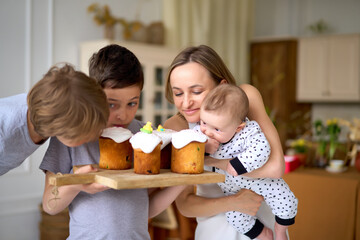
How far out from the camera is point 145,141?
44.2 inches

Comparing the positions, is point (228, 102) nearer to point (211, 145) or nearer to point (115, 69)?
point (211, 145)

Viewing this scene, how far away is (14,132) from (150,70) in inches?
136

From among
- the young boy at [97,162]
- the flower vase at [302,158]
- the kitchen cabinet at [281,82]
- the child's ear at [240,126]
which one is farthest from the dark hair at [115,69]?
the kitchen cabinet at [281,82]

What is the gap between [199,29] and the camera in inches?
224

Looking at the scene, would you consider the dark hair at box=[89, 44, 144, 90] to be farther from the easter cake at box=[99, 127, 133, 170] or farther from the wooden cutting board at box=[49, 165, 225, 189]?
the wooden cutting board at box=[49, 165, 225, 189]

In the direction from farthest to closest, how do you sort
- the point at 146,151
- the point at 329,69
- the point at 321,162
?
the point at 329,69
the point at 321,162
the point at 146,151

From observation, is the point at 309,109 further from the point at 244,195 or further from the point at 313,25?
the point at 244,195

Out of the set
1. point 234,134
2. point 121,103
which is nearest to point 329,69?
point 234,134

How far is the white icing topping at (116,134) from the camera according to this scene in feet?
3.83

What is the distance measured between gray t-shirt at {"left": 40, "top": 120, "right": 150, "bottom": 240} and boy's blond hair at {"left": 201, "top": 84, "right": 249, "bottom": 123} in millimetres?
370

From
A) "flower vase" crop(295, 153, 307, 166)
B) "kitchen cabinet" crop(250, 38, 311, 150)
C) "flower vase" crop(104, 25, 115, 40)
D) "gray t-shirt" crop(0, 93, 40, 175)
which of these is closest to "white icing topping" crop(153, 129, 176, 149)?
"gray t-shirt" crop(0, 93, 40, 175)

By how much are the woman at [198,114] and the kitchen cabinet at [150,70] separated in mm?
2999

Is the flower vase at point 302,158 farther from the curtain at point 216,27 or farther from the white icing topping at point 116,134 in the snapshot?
the white icing topping at point 116,134

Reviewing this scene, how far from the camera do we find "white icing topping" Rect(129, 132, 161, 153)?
111cm
